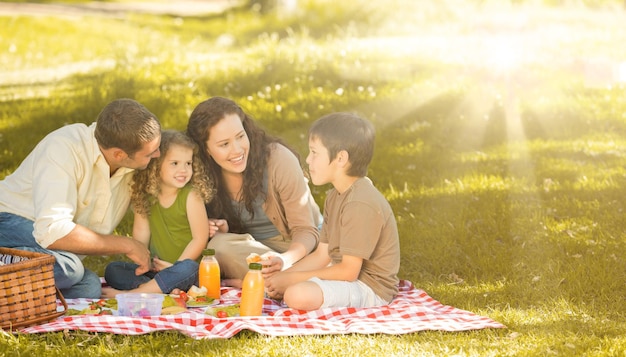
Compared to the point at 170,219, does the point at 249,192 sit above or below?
above

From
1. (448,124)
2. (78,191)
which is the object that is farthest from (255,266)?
(448,124)

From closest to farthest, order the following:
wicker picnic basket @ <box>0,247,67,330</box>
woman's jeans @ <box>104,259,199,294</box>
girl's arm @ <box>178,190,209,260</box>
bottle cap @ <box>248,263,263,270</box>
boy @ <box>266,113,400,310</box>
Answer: wicker picnic basket @ <box>0,247,67,330</box>, bottle cap @ <box>248,263,263,270</box>, boy @ <box>266,113,400,310</box>, woman's jeans @ <box>104,259,199,294</box>, girl's arm @ <box>178,190,209,260</box>

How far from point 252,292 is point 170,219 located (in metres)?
0.99

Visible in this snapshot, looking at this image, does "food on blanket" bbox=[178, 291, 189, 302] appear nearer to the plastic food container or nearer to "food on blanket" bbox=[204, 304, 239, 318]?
"food on blanket" bbox=[204, 304, 239, 318]

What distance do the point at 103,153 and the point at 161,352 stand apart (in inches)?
49.2

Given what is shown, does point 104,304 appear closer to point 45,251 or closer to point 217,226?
point 45,251

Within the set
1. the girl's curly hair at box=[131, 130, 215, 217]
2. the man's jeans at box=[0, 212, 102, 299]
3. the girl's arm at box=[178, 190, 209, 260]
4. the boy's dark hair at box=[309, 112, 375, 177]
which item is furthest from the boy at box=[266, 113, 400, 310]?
the man's jeans at box=[0, 212, 102, 299]

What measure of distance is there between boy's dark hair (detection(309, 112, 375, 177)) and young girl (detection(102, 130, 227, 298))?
0.80 m

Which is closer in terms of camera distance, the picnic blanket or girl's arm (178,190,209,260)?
the picnic blanket

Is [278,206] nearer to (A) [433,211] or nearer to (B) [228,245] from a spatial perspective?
(B) [228,245]

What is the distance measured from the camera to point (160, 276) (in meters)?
5.00

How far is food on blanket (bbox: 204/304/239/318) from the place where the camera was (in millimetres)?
4479

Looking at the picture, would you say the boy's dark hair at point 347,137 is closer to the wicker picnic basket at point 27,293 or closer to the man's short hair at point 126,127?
the man's short hair at point 126,127

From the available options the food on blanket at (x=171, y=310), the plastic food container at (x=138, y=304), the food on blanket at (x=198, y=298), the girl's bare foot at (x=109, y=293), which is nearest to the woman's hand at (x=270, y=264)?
→ the food on blanket at (x=198, y=298)
